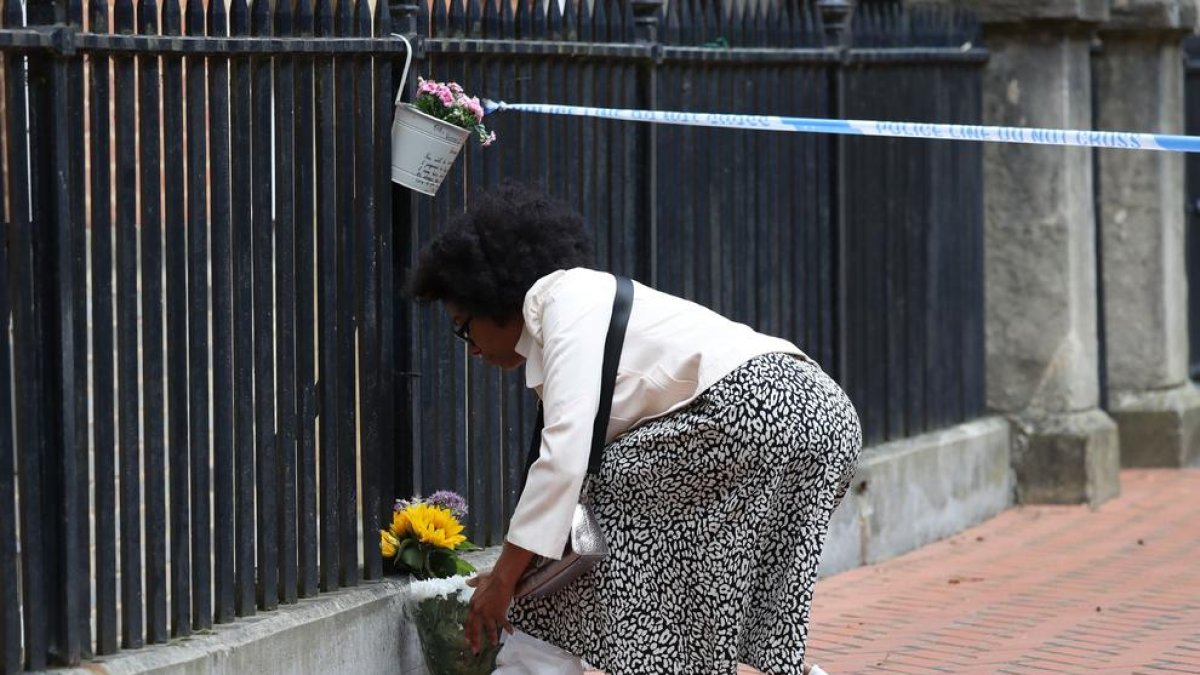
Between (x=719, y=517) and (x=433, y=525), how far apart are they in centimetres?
140

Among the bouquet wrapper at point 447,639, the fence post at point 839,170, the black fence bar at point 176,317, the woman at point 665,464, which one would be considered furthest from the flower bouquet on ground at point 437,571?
the fence post at point 839,170

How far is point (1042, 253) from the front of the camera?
948cm

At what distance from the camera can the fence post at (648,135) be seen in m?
7.04

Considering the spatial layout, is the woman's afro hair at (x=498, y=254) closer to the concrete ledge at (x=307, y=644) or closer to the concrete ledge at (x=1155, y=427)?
the concrete ledge at (x=307, y=644)

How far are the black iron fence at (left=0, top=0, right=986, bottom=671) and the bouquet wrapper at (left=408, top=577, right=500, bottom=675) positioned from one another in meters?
0.27

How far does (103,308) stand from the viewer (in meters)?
4.79

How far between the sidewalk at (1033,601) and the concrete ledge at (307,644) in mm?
1453

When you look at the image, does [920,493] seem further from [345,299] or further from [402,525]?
[345,299]

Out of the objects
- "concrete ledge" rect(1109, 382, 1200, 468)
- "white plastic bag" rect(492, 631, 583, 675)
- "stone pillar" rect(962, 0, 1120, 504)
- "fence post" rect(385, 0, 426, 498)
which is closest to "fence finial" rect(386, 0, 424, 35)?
"fence post" rect(385, 0, 426, 498)

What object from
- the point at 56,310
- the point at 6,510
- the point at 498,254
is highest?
the point at 498,254

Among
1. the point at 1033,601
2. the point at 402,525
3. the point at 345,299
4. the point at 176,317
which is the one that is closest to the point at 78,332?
the point at 176,317

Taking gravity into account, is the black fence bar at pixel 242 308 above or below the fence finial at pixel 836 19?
below

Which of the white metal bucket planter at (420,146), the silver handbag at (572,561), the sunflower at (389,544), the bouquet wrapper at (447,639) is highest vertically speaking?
the white metal bucket planter at (420,146)

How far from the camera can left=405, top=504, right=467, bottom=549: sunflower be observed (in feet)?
18.6
